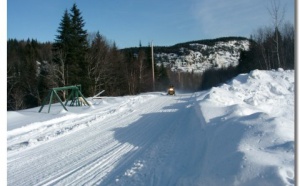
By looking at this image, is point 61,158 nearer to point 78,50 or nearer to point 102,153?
point 102,153

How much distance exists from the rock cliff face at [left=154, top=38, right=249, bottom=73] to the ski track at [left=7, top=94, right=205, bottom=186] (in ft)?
139

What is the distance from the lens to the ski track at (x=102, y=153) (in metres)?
4.91

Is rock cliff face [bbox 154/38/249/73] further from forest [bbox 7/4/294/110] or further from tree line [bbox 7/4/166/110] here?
tree line [bbox 7/4/166/110]

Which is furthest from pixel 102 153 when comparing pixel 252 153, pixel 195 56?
pixel 195 56

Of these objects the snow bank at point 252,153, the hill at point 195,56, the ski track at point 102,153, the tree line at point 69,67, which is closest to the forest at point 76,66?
the tree line at point 69,67

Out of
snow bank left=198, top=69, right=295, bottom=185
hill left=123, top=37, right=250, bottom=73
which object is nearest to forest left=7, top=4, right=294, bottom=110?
hill left=123, top=37, right=250, bottom=73

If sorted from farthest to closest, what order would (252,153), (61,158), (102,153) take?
(102,153) → (61,158) → (252,153)

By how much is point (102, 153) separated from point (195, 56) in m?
67.9

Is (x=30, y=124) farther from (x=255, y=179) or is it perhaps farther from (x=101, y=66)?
(x=101, y=66)

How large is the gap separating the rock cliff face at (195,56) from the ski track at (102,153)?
42.5m

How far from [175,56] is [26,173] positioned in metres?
66.3

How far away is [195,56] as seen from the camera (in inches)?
2867

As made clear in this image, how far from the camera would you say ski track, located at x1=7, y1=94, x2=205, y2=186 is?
4.91 meters

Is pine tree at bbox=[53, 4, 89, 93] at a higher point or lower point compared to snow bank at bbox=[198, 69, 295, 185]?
higher
